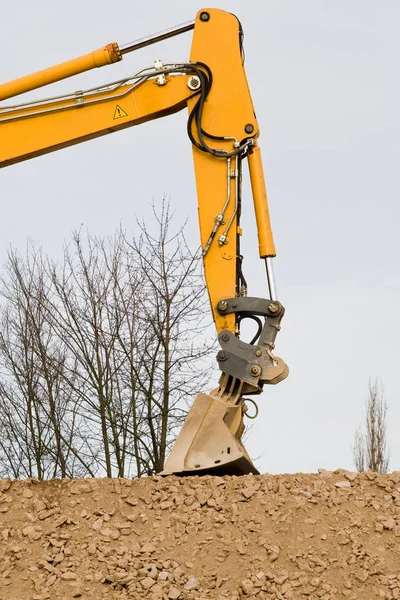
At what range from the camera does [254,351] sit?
795 centimetres

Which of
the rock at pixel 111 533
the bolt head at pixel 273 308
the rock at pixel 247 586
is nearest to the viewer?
the rock at pixel 247 586

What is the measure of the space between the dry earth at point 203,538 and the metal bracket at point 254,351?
86 centimetres

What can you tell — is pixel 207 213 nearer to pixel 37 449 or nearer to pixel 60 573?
pixel 60 573

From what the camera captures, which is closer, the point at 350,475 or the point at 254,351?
the point at 254,351

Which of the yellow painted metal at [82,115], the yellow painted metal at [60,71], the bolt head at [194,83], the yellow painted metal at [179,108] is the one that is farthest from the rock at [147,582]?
the yellow painted metal at [60,71]

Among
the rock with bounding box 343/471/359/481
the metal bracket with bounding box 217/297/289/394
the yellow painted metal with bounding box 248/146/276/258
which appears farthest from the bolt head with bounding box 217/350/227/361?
the rock with bounding box 343/471/359/481

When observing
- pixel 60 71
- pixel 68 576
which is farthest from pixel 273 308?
pixel 60 71

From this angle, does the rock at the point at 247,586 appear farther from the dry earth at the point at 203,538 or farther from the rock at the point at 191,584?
the rock at the point at 191,584

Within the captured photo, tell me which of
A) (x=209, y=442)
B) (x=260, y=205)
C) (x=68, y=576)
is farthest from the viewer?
(x=260, y=205)

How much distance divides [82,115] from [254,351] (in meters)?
2.60

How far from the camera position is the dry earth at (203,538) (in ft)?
22.9

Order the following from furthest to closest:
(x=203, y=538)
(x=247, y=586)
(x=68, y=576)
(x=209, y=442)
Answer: (x=209, y=442) < (x=203, y=538) < (x=68, y=576) < (x=247, y=586)

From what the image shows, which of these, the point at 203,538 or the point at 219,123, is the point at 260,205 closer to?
the point at 219,123

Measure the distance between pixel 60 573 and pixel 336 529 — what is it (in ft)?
7.06
